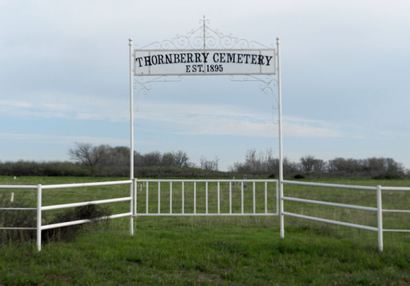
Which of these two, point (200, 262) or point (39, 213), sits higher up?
point (39, 213)

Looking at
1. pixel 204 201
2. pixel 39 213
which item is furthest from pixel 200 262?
pixel 204 201

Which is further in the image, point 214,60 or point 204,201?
point 204,201

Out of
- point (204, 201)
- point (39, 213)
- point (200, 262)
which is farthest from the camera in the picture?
point (204, 201)

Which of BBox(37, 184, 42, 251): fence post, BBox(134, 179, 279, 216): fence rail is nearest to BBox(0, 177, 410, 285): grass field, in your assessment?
BBox(37, 184, 42, 251): fence post

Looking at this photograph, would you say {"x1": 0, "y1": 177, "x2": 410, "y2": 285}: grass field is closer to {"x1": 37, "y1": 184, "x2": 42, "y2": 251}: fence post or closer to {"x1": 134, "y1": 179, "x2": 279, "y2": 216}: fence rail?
{"x1": 37, "y1": 184, "x2": 42, "y2": 251}: fence post

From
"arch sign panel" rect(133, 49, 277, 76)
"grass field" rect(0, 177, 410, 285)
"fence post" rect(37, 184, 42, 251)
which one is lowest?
"grass field" rect(0, 177, 410, 285)

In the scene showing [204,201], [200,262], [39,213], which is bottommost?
[204,201]

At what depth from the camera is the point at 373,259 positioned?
8.55 meters

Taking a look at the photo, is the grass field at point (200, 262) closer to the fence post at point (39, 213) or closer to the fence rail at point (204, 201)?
the fence post at point (39, 213)

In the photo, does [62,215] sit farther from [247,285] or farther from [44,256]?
[247,285]

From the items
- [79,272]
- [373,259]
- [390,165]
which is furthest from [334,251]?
[390,165]

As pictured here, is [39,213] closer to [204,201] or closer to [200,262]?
[200,262]

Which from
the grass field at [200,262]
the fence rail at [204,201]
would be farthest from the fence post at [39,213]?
the fence rail at [204,201]

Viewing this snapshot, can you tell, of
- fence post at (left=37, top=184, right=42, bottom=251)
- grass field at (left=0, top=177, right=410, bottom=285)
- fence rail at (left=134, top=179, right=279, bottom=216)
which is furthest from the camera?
fence rail at (left=134, top=179, right=279, bottom=216)
